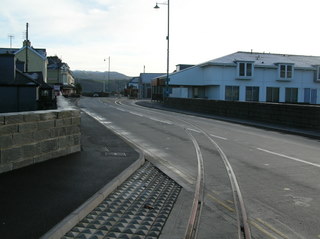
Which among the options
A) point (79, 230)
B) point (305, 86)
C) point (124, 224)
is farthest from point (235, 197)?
point (305, 86)

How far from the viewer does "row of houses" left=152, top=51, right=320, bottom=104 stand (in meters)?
49.3

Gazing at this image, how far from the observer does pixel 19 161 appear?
8273 millimetres

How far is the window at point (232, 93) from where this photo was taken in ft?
162

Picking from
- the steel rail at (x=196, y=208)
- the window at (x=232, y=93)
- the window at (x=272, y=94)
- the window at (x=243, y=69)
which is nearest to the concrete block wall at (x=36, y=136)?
the steel rail at (x=196, y=208)

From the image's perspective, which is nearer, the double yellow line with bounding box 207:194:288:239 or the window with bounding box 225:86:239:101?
the double yellow line with bounding box 207:194:288:239

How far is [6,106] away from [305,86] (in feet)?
135

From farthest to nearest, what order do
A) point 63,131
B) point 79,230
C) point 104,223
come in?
point 63,131, point 104,223, point 79,230

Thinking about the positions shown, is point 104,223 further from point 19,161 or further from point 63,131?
point 63,131

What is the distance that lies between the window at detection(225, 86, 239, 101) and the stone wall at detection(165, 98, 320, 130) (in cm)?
1402

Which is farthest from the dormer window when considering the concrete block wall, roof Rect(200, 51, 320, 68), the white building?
the concrete block wall

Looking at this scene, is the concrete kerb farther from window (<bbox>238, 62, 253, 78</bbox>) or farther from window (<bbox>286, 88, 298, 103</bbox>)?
window (<bbox>286, 88, 298, 103</bbox>)

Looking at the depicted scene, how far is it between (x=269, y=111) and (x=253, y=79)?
2787 cm

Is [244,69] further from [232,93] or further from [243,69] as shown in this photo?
[232,93]

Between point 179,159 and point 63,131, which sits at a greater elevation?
point 63,131
